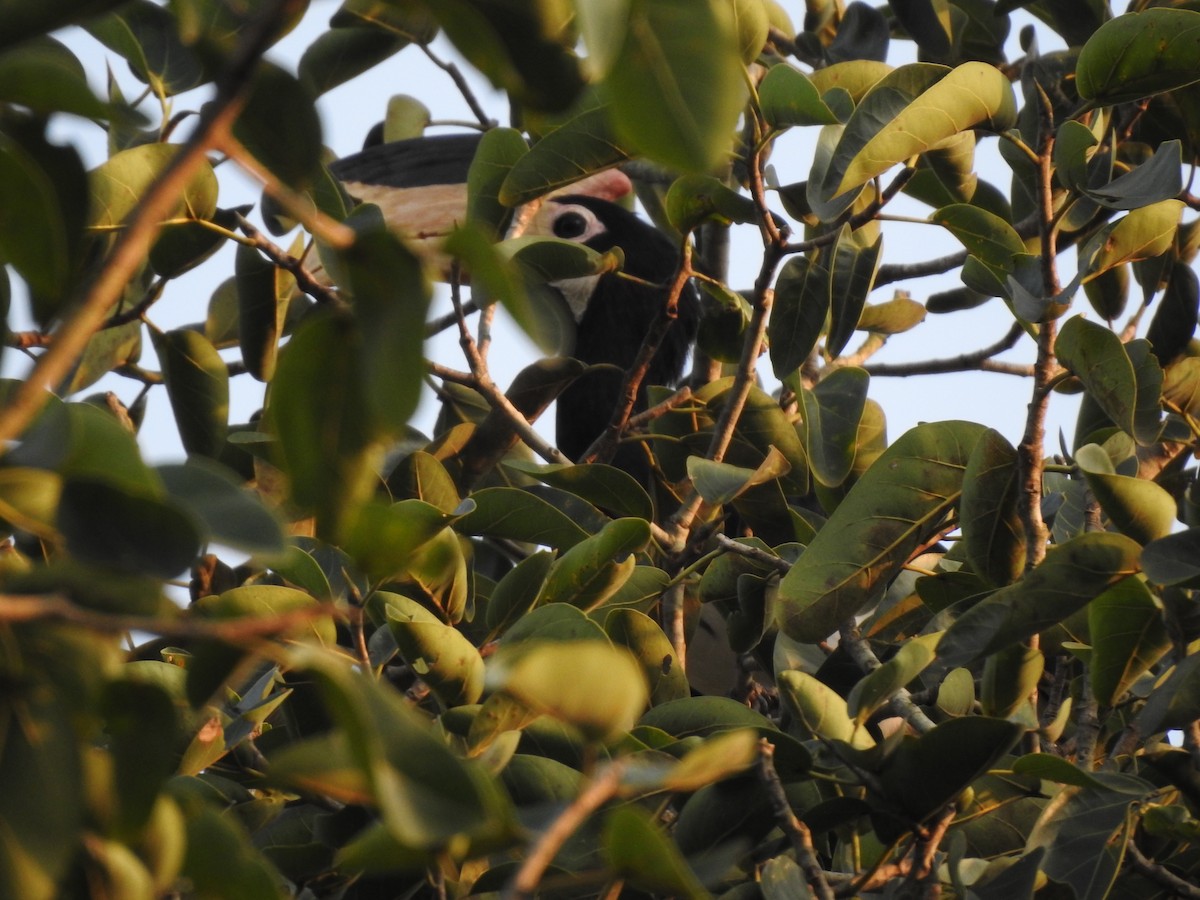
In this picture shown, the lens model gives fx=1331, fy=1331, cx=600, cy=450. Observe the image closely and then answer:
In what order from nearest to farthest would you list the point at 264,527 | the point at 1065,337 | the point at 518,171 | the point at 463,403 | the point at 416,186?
the point at 264,527, the point at 1065,337, the point at 518,171, the point at 463,403, the point at 416,186

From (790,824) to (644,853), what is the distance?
391 mm

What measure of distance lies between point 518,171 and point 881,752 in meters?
0.75

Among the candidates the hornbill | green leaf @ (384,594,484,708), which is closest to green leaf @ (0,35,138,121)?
green leaf @ (384,594,484,708)

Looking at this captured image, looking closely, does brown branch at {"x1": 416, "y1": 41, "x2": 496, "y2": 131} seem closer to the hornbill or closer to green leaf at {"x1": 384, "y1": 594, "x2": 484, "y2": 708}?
the hornbill

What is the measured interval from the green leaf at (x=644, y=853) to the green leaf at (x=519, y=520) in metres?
0.91

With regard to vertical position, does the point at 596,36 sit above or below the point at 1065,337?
above

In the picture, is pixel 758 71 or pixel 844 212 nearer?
pixel 844 212

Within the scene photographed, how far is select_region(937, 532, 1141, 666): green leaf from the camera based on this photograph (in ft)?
2.95

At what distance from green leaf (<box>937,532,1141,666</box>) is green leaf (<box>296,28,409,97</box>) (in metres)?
1.47

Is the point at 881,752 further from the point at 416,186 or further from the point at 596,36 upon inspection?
the point at 416,186

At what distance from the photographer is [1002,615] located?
3.03ft

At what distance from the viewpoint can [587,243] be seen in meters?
3.60

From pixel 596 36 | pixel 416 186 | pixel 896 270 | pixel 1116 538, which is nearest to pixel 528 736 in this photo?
pixel 1116 538

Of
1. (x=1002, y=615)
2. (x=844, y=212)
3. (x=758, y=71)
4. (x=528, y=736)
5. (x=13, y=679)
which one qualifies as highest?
(x=758, y=71)
